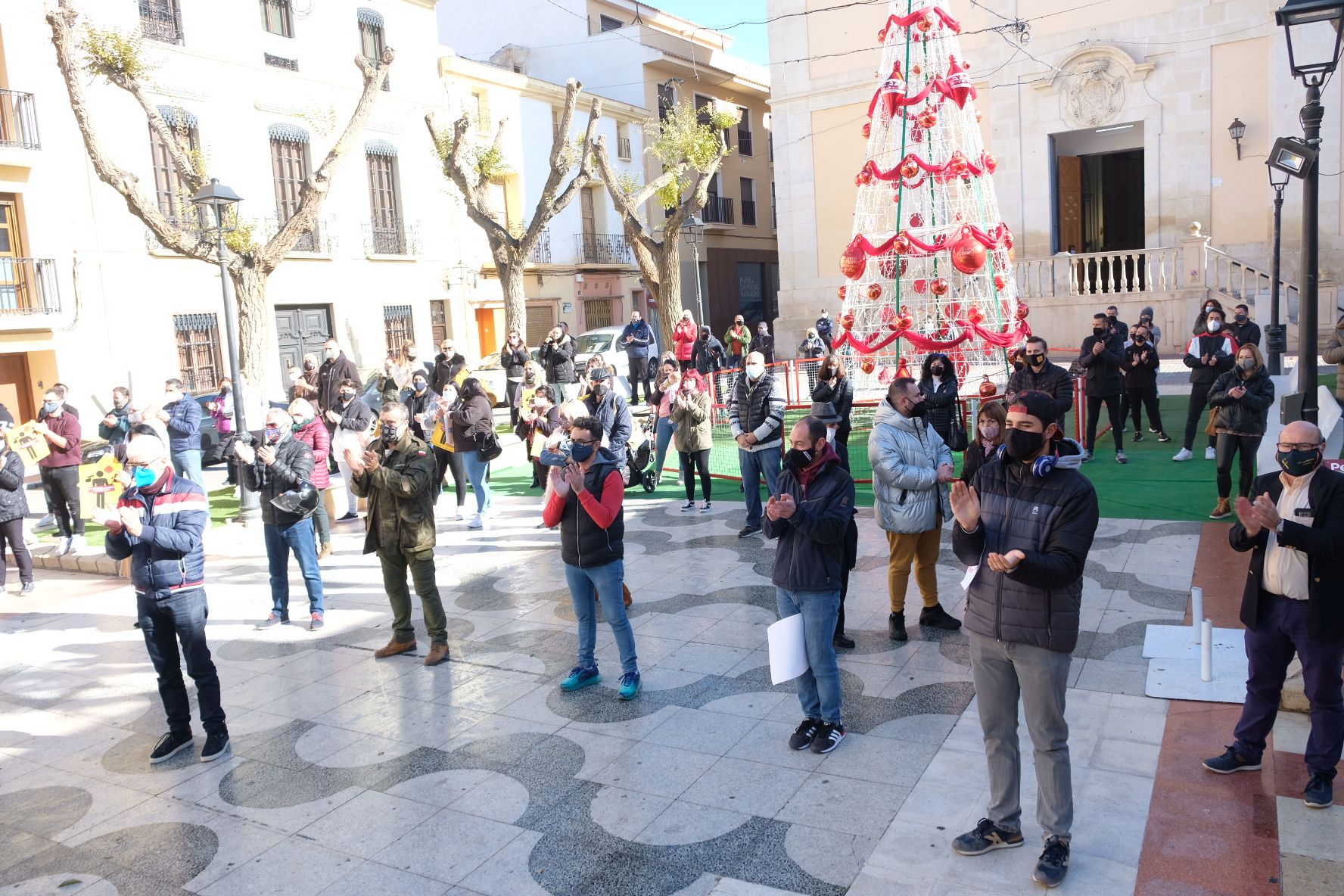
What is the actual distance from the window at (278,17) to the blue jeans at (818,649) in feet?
76.6

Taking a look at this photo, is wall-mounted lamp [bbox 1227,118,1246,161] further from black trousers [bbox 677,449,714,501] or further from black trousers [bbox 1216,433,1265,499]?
black trousers [bbox 677,449,714,501]

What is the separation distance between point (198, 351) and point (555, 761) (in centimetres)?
1998

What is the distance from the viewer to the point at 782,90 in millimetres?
27672

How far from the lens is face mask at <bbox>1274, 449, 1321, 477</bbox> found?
14.2ft

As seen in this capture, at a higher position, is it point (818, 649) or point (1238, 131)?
point (1238, 131)

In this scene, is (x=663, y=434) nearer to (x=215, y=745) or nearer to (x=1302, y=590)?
(x=215, y=745)

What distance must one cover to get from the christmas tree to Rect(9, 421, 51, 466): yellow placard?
9680 millimetres

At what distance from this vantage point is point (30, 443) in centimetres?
1059

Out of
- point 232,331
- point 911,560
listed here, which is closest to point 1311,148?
point 911,560

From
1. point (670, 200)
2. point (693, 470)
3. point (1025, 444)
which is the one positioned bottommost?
point (693, 470)

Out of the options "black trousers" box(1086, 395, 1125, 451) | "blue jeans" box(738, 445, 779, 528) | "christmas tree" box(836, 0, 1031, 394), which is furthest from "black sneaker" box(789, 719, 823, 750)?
"christmas tree" box(836, 0, 1031, 394)

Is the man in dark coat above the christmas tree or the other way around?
the other way around

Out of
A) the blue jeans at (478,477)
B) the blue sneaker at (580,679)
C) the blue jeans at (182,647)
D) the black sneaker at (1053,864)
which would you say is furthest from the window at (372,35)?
the black sneaker at (1053,864)

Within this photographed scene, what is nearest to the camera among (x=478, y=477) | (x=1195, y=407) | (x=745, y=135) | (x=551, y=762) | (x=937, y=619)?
(x=551, y=762)
